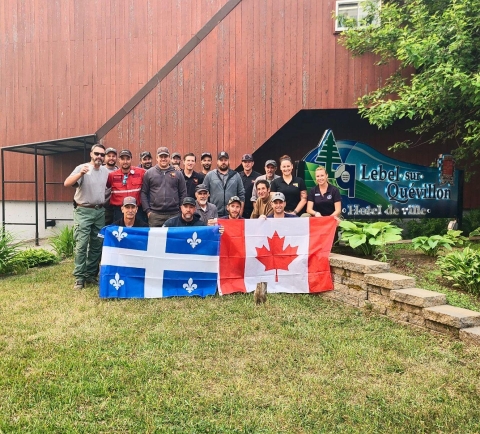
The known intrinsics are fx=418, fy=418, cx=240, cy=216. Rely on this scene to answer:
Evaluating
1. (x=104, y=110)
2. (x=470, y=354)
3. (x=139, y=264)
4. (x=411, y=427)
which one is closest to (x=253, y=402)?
(x=411, y=427)

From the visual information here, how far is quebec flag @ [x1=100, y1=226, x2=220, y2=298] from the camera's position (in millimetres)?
5141

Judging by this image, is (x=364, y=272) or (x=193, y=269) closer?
(x=364, y=272)

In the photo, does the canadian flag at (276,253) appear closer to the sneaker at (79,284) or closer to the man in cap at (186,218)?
the man in cap at (186,218)

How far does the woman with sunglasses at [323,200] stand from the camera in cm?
579

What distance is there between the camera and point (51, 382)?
2875 millimetres

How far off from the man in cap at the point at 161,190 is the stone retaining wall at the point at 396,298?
90.6 inches

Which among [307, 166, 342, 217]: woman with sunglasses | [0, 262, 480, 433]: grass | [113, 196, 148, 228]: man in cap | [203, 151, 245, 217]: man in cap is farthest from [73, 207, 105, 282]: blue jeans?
[307, 166, 342, 217]: woman with sunglasses

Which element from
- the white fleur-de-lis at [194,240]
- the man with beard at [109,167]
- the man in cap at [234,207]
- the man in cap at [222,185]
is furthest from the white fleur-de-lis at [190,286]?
the man with beard at [109,167]

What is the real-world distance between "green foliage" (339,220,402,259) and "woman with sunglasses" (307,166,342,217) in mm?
252

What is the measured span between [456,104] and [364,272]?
470cm

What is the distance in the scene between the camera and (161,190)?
5.71 m

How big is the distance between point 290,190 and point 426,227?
4267 millimetres

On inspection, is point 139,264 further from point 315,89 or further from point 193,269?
point 315,89

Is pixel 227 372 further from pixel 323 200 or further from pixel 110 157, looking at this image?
pixel 110 157
